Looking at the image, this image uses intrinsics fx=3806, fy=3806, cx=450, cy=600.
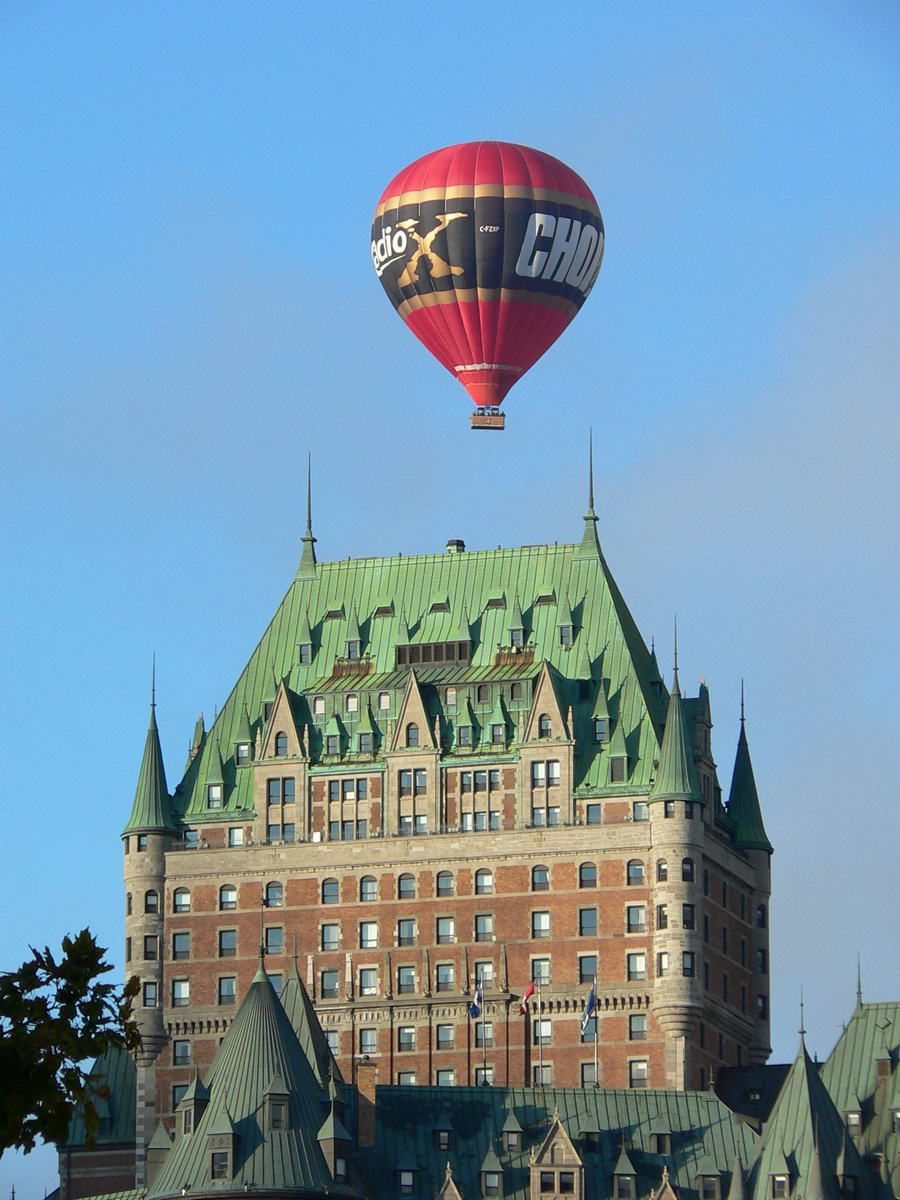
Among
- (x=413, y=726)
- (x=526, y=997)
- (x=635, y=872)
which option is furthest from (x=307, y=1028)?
(x=413, y=726)

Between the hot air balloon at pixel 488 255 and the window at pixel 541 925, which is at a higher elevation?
the hot air balloon at pixel 488 255

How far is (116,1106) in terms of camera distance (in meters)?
174

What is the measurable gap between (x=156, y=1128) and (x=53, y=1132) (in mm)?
104640

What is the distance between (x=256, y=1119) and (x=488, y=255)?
4237 cm

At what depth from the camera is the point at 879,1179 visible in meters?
152

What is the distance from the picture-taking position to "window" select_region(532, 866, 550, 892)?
170 metres

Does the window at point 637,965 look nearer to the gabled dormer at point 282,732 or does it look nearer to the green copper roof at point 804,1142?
the green copper roof at point 804,1142

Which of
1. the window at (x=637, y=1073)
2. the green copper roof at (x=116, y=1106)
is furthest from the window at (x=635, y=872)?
the green copper roof at (x=116, y=1106)

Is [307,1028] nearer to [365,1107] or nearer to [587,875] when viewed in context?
[365,1107]

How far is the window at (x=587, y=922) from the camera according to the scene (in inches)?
6634

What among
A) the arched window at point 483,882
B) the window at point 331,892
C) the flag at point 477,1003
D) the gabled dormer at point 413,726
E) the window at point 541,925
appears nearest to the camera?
the flag at point 477,1003

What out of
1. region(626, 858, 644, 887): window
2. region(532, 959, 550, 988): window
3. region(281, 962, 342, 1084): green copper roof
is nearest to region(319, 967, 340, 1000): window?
region(532, 959, 550, 988): window

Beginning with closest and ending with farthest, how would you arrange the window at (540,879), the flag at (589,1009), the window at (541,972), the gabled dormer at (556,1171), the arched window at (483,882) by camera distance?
the gabled dormer at (556,1171)
the flag at (589,1009)
the window at (541,972)
the window at (540,879)
the arched window at (483,882)

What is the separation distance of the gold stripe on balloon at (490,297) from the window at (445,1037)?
32.4 meters
